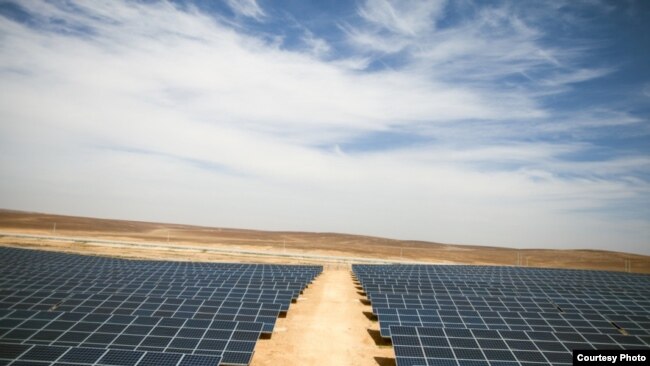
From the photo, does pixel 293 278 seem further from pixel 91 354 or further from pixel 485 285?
pixel 91 354

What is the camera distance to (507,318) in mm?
16891

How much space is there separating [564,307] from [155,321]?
20.4m

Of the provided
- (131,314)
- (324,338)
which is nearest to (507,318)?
(324,338)

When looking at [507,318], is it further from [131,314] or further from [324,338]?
[131,314]

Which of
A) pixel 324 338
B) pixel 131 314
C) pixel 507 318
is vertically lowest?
pixel 324 338

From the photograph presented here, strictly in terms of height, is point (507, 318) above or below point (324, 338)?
above

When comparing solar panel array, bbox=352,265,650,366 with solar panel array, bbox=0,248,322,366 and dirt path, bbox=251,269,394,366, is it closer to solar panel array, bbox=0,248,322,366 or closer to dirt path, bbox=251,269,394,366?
dirt path, bbox=251,269,394,366

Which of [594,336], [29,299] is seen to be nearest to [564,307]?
[594,336]

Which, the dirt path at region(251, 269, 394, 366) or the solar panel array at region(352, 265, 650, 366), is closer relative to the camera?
the solar panel array at region(352, 265, 650, 366)

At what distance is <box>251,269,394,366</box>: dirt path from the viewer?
1466 cm

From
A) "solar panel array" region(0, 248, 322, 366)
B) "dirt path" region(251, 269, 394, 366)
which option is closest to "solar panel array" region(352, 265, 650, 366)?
"dirt path" region(251, 269, 394, 366)

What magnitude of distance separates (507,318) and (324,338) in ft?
27.6

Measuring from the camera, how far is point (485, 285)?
94.8 ft

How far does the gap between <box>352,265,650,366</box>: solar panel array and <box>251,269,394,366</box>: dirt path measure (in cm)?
127
